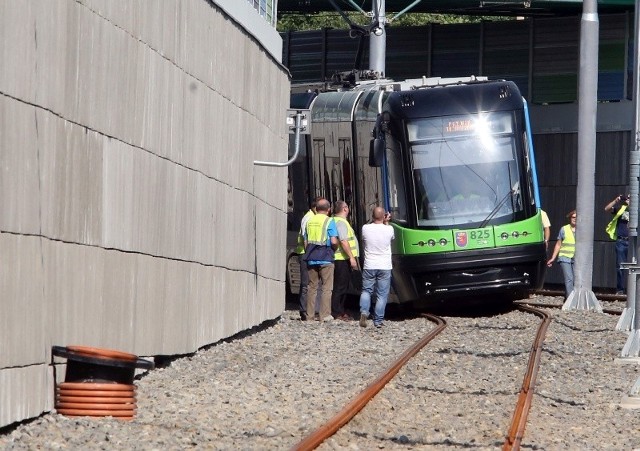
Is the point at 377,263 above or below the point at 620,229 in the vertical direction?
below

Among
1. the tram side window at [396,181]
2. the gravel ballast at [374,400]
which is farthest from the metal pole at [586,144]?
the gravel ballast at [374,400]

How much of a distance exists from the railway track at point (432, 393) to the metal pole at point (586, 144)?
17.5 feet

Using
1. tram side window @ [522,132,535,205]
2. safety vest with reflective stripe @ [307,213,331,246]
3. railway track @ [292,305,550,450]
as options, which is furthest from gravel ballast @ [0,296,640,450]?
tram side window @ [522,132,535,205]

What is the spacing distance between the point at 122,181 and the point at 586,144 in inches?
569

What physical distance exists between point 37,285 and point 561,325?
12145 millimetres

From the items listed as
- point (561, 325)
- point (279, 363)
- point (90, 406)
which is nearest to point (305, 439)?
point (90, 406)

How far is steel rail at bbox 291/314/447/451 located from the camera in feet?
30.2

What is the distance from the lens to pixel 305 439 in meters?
9.19

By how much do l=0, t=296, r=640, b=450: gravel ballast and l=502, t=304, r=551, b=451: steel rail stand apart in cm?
9

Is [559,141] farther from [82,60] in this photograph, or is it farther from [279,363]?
[82,60]

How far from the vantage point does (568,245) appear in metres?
26.2

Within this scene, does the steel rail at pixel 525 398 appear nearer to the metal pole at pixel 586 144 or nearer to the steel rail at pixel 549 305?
the steel rail at pixel 549 305

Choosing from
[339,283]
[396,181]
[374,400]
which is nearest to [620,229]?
[396,181]

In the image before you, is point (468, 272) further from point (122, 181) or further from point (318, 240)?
point (122, 181)
